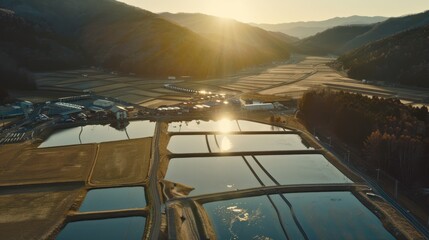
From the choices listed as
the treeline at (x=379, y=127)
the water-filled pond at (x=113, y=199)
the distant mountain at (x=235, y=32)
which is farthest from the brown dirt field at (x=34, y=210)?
the distant mountain at (x=235, y=32)

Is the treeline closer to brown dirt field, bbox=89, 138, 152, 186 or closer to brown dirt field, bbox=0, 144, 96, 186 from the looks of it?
brown dirt field, bbox=89, 138, 152, 186

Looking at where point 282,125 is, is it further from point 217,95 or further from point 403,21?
point 403,21

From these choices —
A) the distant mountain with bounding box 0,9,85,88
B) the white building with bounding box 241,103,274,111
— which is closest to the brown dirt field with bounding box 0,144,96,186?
the white building with bounding box 241,103,274,111

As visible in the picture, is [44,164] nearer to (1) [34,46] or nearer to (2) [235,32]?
(1) [34,46]

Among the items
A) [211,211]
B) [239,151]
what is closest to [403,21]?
[239,151]

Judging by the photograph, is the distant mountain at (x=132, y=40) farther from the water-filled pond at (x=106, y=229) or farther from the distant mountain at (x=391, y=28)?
the water-filled pond at (x=106, y=229)

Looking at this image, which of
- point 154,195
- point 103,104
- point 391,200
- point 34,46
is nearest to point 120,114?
point 103,104
